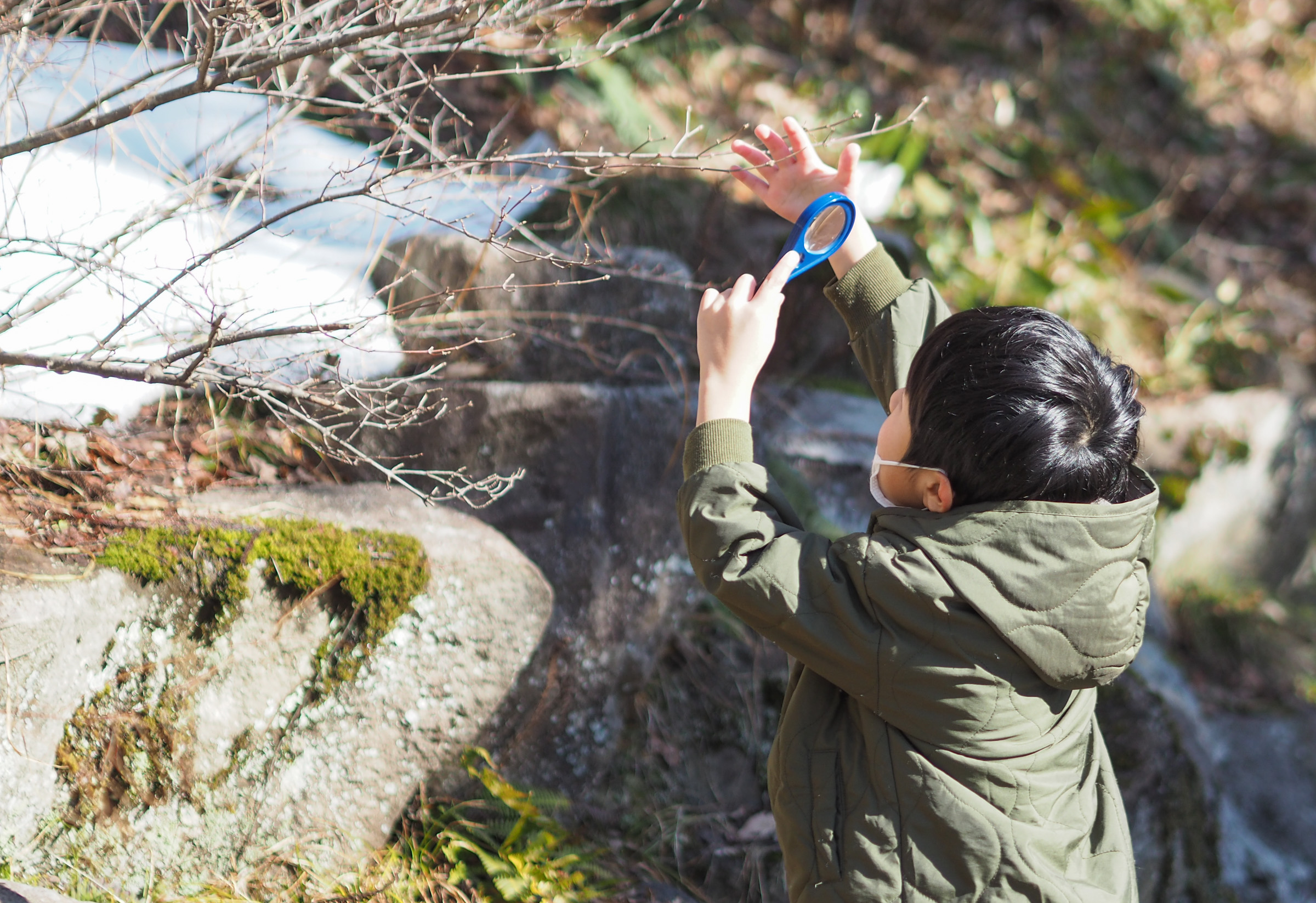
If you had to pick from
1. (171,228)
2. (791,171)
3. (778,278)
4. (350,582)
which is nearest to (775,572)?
(778,278)

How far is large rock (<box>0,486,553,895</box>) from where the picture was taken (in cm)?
196

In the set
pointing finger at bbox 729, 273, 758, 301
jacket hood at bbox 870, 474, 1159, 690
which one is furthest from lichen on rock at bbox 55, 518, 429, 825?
jacket hood at bbox 870, 474, 1159, 690

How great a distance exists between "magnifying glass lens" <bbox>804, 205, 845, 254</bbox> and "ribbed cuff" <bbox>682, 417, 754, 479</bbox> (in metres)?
0.45

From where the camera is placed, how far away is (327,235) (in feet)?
9.75

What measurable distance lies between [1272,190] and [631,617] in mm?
7196

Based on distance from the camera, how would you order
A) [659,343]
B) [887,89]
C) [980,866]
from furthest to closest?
[887,89]
[659,343]
[980,866]

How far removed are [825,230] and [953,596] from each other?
829 millimetres

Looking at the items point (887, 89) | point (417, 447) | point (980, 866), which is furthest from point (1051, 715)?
point (887, 89)

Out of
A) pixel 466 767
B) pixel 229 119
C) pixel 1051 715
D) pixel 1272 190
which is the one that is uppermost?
pixel 229 119

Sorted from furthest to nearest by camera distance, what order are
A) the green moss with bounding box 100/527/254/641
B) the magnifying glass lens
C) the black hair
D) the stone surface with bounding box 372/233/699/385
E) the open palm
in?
the stone surface with bounding box 372/233/699/385 → the green moss with bounding box 100/527/254/641 → the open palm → the magnifying glass lens → the black hair

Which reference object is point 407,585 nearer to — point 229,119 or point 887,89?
point 229,119

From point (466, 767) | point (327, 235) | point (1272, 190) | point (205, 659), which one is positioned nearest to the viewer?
point (205, 659)

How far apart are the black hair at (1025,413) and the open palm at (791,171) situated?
56 cm

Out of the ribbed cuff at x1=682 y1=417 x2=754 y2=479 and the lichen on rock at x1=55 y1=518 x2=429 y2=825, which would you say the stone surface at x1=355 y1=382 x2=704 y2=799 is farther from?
the ribbed cuff at x1=682 y1=417 x2=754 y2=479
